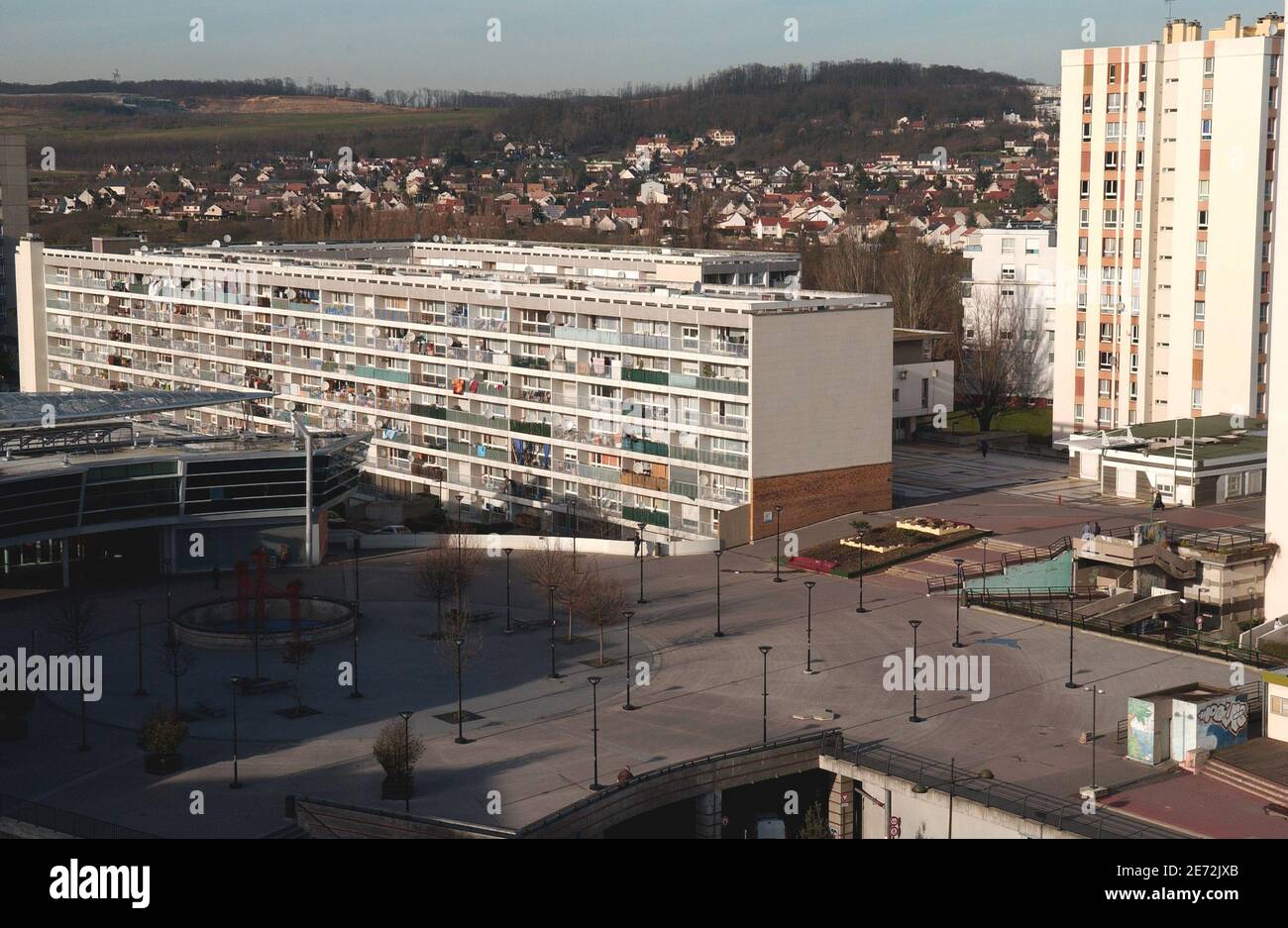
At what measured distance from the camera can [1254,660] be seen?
39344mm

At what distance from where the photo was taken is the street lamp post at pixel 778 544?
4769cm

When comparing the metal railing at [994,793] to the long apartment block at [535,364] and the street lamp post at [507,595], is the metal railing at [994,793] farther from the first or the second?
the long apartment block at [535,364]

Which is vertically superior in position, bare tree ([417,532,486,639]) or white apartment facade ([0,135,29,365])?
white apartment facade ([0,135,29,365])

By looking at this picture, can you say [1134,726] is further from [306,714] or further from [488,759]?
[306,714]

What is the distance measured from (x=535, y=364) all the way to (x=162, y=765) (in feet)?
91.4

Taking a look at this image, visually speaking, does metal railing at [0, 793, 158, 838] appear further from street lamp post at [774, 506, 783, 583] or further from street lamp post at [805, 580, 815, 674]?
street lamp post at [774, 506, 783, 583]

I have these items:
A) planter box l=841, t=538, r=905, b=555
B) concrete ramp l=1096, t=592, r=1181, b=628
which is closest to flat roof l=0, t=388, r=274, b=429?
planter box l=841, t=538, r=905, b=555

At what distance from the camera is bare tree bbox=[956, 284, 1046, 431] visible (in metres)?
73.6

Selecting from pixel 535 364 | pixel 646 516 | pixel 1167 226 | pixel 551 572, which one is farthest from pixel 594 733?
pixel 1167 226

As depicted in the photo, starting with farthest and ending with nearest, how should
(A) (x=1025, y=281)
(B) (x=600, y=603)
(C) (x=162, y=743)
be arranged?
(A) (x=1025, y=281), (B) (x=600, y=603), (C) (x=162, y=743)

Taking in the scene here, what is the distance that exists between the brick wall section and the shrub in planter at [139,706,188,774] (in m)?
22.2

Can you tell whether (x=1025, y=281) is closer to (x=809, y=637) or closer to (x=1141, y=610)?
(x=1141, y=610)

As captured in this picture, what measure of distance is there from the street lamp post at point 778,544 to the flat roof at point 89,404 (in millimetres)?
16502

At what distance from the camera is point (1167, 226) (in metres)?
63.2
